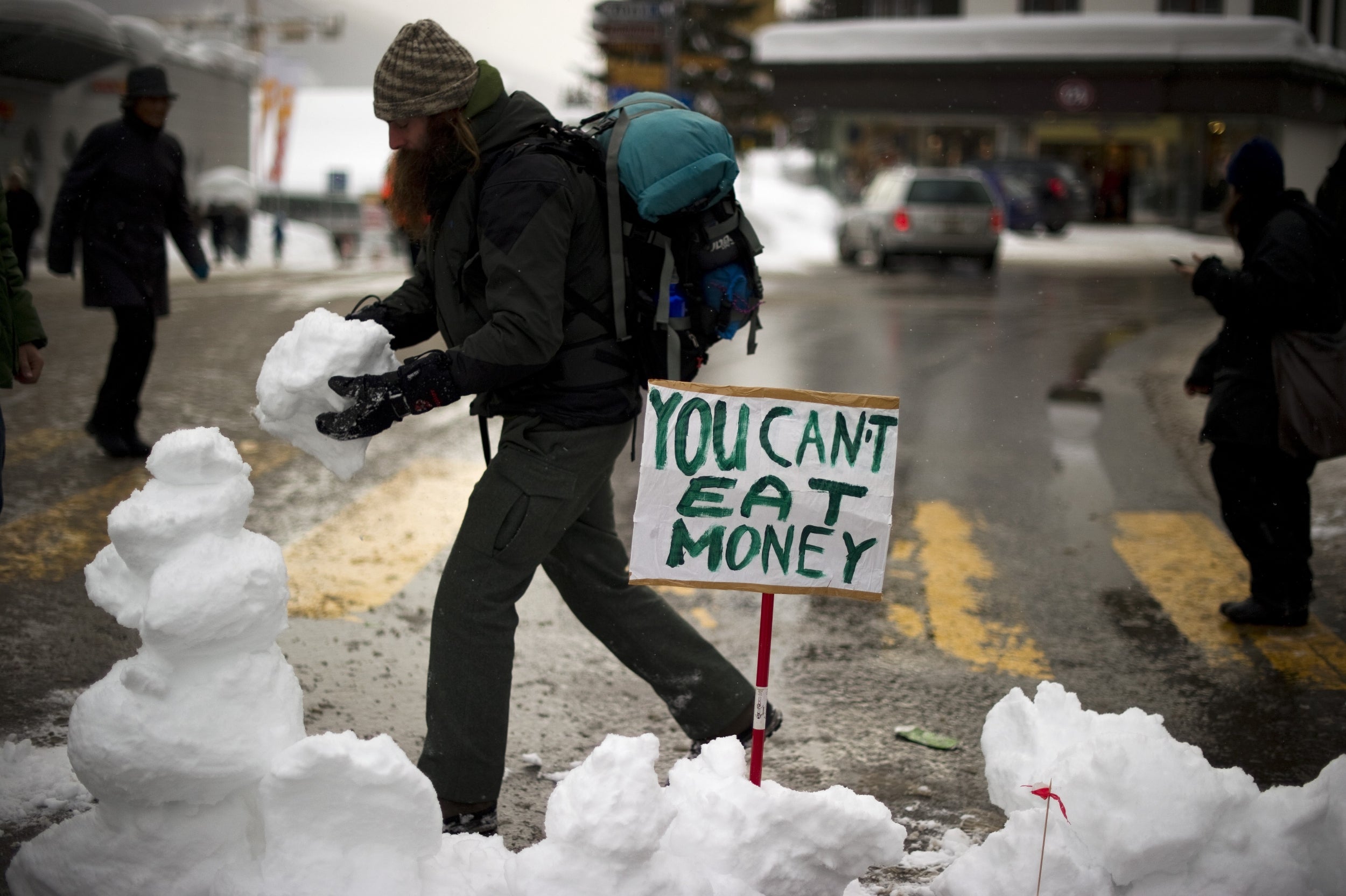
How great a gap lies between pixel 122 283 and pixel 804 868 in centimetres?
558

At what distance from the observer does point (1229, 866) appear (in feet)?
8.63

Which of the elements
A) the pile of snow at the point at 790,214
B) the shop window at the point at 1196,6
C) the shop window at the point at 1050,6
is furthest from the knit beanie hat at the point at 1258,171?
the shop window at the point at 1050,6

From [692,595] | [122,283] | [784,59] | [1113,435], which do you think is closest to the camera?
[692,595]

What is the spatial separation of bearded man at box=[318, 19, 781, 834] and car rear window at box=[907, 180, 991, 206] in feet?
61.5

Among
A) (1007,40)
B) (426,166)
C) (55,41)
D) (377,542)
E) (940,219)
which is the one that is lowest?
(940,219)

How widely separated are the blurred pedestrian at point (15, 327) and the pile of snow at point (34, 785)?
70 centimetres

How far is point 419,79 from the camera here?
2936 millimetres

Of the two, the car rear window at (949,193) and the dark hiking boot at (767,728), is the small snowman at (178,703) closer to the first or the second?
the dark hiking boot at (767,728)

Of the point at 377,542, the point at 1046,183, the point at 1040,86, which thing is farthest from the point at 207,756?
the point at 1040,86

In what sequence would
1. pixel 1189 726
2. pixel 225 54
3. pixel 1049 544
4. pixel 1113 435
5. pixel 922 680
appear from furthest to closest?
1. pixel 225 54
2. pixel 1113 435
3. pixel 1049 544
4. pixel 922 680
5. pixel 1189 726

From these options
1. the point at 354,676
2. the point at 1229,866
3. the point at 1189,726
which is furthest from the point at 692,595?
the point at 1229,866

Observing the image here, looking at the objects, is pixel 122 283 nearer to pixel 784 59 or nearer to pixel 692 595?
pixel 692 595

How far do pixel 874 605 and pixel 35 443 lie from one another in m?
5.04

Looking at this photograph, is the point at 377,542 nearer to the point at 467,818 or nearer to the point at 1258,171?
the point at 467,818
